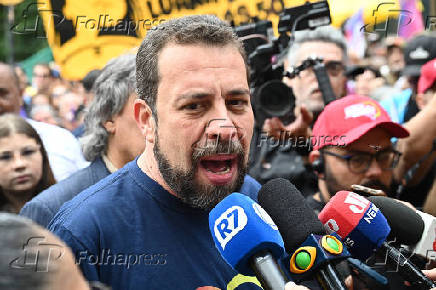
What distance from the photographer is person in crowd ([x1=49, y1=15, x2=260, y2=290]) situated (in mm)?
2074

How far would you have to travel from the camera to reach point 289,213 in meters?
1.96

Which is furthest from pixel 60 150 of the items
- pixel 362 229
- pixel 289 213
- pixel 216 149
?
pixel 362 229

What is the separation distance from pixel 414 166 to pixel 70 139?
8.34ft

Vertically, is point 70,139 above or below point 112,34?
below

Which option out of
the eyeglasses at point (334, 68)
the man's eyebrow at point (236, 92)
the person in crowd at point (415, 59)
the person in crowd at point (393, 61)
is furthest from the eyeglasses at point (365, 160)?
the person in crowd at point (393, 61)

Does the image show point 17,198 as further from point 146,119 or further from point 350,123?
point 350,123

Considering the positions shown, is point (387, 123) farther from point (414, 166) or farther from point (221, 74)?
point (221, 74)

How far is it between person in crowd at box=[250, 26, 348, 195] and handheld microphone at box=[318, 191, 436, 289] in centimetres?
192

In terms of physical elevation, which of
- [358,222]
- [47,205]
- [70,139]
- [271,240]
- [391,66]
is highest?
[271,240]

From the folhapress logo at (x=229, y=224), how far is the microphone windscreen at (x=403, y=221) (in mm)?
739

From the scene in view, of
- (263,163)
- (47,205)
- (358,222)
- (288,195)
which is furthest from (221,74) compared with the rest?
(263,163)

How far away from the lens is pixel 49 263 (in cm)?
126

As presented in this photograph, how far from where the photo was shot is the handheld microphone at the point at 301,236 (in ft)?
5.55

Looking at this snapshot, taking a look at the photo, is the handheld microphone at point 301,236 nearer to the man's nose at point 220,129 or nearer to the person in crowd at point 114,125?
the man's nose at point 220,129
